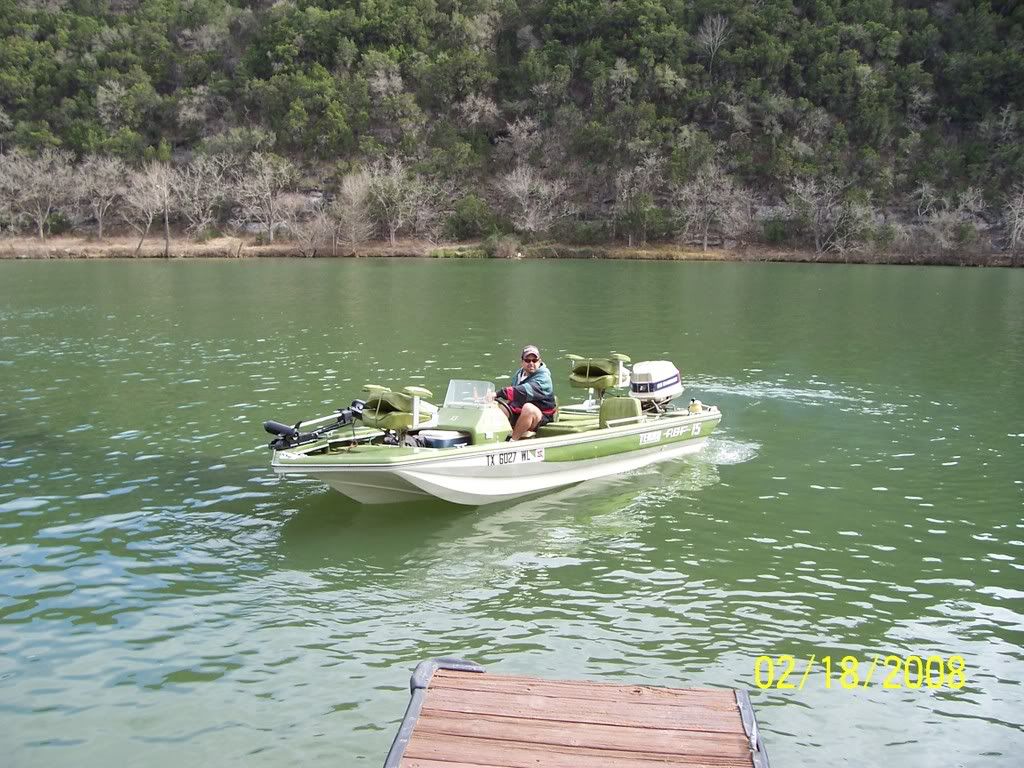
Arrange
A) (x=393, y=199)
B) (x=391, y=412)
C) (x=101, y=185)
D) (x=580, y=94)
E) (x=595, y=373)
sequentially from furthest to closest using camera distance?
1. (x=580, y=94)
2. (x=101, y=185)
3. (x=393, y=199)
4. (x=595, y=373)
5. (x=391, y=412)

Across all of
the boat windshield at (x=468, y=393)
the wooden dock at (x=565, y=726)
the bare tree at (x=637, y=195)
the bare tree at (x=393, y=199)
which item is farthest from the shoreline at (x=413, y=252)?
the wooden dock at (x=565, y=726)

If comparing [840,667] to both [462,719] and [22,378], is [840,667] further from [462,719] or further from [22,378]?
[22,378]

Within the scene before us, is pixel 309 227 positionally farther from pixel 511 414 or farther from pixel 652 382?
pixel 511 414

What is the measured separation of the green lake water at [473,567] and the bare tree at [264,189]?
6034 centimetres

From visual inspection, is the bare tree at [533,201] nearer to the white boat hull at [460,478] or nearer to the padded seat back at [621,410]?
the padded seat back at [621,410]

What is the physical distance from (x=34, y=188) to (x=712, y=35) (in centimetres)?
6890

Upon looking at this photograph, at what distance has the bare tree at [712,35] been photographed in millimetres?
92500

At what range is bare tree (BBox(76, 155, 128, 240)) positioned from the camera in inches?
3236

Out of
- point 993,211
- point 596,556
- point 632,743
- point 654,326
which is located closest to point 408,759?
point 632,743

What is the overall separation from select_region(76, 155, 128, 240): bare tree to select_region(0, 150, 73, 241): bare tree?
1653 millimetres

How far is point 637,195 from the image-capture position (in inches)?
3172

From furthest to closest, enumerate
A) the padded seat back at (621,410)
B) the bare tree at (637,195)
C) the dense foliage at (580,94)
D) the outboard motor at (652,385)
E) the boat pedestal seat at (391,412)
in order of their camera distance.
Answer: the dense foliage at (580,94) → the bare tree at (637,195) → the outboard motor at (652,385) → the padded seat back at (621,410) → the boat pedestal seat at (391,412)

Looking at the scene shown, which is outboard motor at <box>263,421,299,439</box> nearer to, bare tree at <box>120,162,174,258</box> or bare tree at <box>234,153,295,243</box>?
bare tree at <box>120,162,174,258</box>
